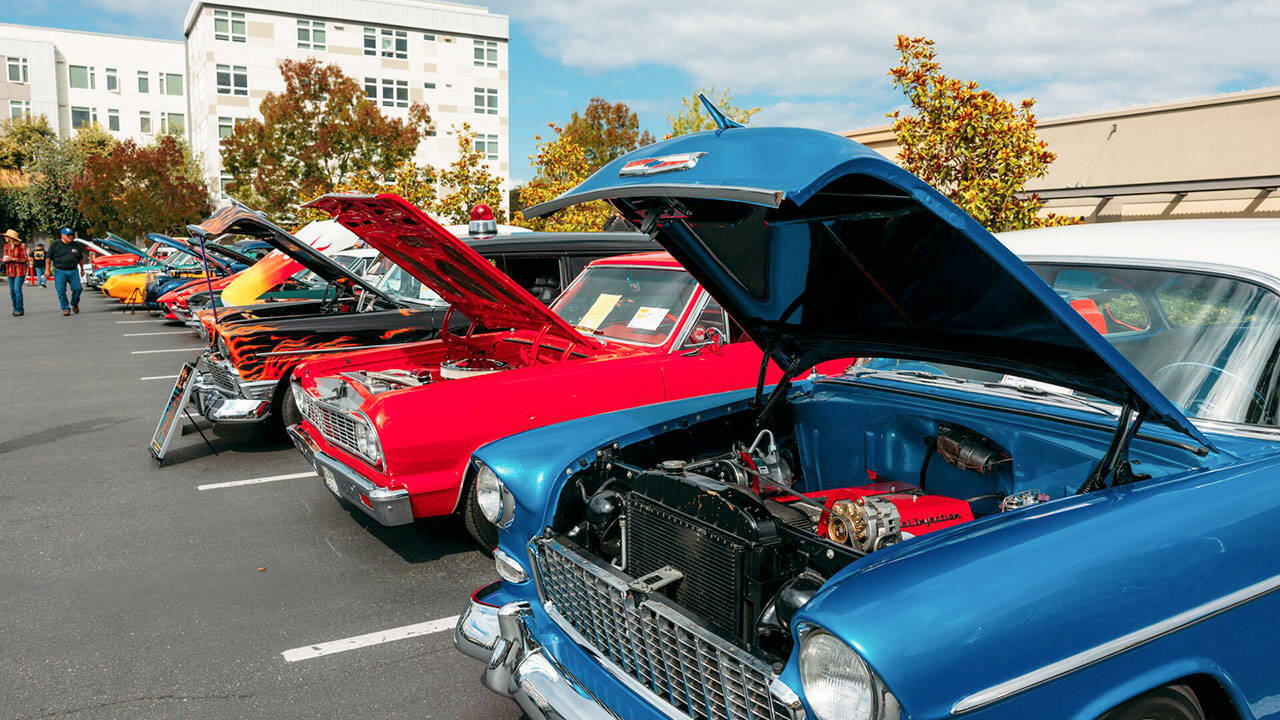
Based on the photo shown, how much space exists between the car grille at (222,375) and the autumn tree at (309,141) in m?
21.6

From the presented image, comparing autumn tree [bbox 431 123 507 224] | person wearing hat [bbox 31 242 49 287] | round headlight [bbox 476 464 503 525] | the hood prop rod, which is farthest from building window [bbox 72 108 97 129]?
the hood prop rod

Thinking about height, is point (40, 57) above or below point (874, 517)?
above

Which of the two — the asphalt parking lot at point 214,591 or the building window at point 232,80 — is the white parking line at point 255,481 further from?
the building window at point 232,80

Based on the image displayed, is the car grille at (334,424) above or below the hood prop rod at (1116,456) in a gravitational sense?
below

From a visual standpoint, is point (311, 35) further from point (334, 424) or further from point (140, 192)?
point (334, 424)

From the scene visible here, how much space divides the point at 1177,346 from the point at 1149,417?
44 cm

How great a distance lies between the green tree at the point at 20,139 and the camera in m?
44.2

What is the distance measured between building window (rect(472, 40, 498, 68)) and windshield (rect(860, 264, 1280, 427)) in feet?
169

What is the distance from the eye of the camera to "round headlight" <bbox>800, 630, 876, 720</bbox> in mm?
1675

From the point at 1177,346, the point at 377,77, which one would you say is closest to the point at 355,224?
the point at 1177,346

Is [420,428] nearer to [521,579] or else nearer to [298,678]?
[298,678]

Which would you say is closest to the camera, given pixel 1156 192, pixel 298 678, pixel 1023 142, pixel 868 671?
pixel 868 671

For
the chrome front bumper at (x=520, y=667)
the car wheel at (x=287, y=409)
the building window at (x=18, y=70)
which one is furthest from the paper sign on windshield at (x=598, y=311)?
the building window at (x=18, y=70)

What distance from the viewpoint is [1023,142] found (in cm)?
865
